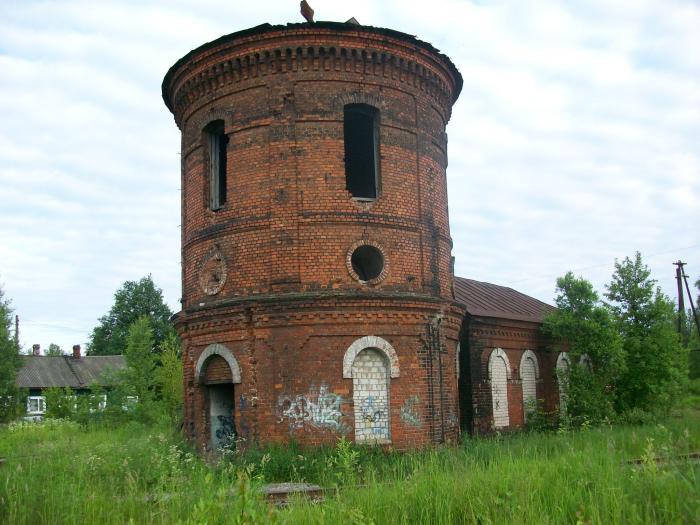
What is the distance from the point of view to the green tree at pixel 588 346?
18872 millimetres

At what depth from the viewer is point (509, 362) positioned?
19922 mm

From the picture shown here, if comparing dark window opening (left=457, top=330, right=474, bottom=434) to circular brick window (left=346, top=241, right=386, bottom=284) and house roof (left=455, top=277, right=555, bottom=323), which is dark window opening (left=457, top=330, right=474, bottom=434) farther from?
circular brick window (left=346, top=241, right=386, bottom=284)

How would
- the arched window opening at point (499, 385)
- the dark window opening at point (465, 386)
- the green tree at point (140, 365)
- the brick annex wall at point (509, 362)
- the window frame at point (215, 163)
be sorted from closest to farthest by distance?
the window frame at point (215, 163), the dark window opening at point (465, 386), the brick annex wall at point (509, 362), the arched window opening at point (499, 385), the green tree at point (140, 365)

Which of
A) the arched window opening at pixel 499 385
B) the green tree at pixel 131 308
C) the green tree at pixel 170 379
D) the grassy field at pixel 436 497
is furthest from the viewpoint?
the green tree at pixel 131 308

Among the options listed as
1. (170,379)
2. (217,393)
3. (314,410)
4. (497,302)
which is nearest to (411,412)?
(314,410)

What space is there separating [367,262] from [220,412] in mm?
4695

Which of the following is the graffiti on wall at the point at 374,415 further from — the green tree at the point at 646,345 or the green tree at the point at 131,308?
the green tree at the point at 131,308

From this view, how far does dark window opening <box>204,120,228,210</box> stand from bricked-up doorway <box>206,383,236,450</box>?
4118mm

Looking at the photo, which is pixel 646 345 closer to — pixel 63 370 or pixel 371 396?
pixel 371 396

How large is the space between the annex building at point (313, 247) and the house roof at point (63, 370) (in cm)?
3666

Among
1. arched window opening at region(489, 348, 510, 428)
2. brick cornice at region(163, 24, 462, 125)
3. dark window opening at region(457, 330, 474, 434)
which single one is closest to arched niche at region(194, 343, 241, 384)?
brick cornice at region(163, 24, 462, 125)

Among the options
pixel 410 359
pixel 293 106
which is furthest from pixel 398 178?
pixel 410 359

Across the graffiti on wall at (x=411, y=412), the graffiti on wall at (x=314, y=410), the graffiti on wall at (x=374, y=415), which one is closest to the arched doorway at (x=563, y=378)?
the graffiti on wall at (x=411, y=412)

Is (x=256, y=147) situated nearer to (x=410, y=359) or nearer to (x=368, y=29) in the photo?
(x=368, y=29)
